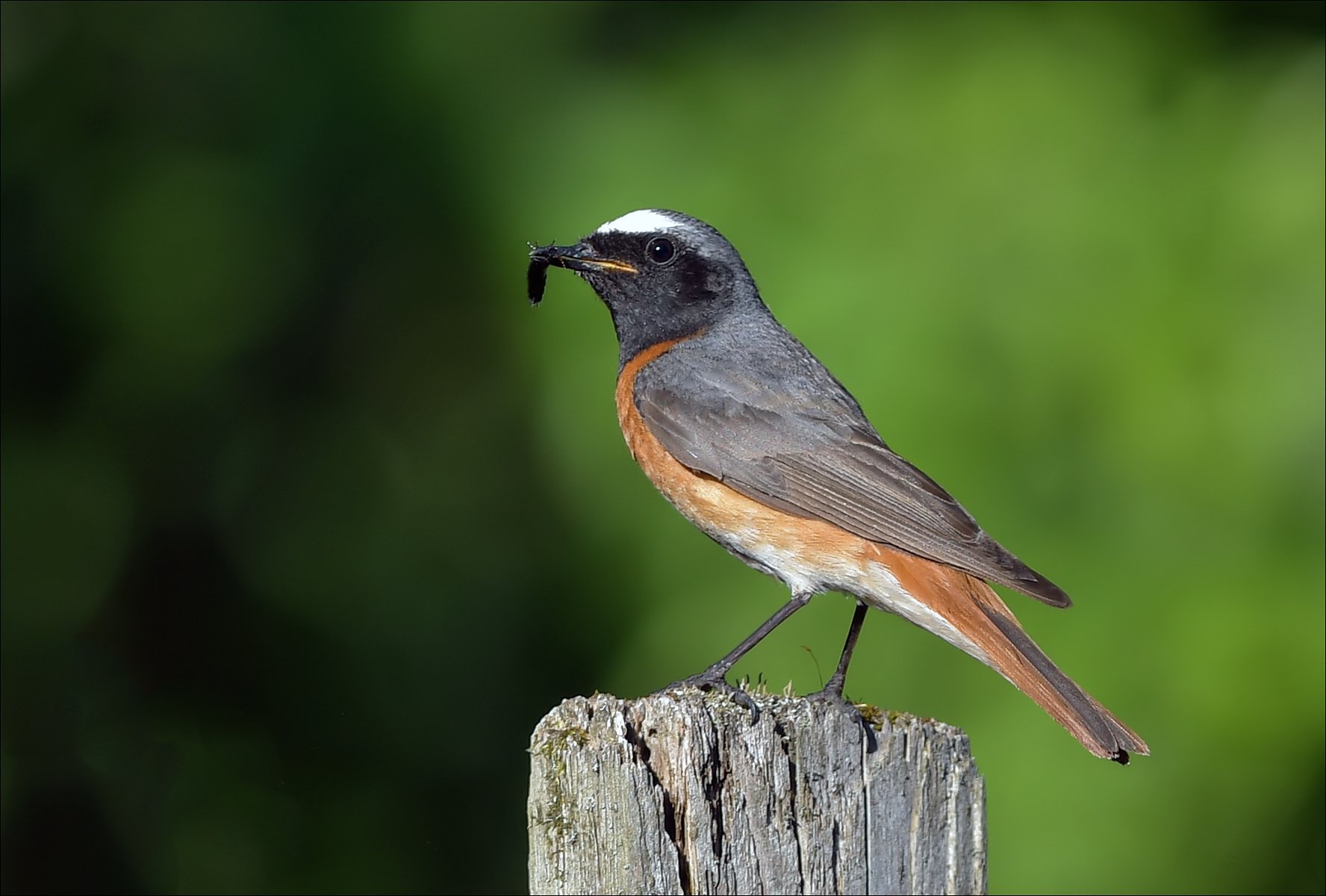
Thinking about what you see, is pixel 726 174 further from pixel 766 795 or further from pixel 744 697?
pixel 766 795

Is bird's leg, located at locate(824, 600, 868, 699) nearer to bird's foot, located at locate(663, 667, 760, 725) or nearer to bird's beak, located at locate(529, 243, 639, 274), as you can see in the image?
bird's foot, located at locate(663, 667, 760, 725)

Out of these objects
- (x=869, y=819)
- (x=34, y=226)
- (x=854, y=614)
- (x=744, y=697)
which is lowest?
(x=869, y=819)

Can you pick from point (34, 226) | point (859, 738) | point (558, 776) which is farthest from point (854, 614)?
point (34, 226)

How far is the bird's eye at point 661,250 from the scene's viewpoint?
17.3 feet

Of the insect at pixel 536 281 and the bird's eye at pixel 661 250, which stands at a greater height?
the bird's eye at pixel 661 250

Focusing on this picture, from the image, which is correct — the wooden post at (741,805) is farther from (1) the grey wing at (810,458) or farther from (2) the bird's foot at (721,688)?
(1) the grey wing at (810,458)

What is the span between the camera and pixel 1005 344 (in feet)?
18.7

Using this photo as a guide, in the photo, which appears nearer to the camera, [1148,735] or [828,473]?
[828,473]

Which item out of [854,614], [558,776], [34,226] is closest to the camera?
[558,776]

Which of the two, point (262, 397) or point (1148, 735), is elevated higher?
point (262, 397)

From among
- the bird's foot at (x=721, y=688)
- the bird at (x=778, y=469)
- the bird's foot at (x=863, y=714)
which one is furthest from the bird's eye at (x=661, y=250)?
the bird's foot at (x=863, y=714)

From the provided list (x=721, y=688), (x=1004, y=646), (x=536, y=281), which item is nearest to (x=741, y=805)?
(x=721, y=688)

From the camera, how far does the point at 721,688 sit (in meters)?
3.87

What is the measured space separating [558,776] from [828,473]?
→ 1.98m
